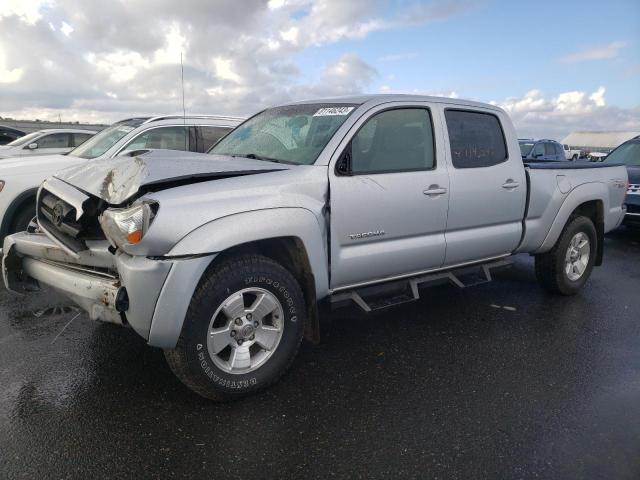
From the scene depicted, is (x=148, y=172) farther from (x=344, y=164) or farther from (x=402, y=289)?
(x=402, y=289)

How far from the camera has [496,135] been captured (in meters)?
4.55

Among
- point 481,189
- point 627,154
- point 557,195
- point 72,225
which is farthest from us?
point 627,154

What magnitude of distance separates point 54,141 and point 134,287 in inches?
386

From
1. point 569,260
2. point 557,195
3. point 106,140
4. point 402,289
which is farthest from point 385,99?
point 106,140

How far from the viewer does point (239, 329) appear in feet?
9.73

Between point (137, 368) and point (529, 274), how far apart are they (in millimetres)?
4875

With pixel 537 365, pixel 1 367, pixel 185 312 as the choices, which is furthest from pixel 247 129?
pixel 537 365

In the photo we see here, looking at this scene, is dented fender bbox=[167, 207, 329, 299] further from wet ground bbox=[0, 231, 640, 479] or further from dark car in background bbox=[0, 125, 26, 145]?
dark car in background bbox=[0, 125, 26, 145]

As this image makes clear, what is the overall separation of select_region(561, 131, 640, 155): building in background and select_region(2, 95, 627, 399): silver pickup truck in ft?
179

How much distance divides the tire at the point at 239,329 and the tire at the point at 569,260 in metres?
3.14

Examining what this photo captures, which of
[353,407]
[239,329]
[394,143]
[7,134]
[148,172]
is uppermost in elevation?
[7,134]

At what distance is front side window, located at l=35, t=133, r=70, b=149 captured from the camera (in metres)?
10.6

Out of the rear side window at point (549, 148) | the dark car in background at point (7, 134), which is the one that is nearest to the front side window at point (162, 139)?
the dark car in background at point (7, 134)

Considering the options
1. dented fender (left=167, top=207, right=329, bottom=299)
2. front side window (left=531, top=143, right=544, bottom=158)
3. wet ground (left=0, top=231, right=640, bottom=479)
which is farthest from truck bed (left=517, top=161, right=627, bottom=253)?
front side window (left=531, top=143, right=544, bottom=158)
